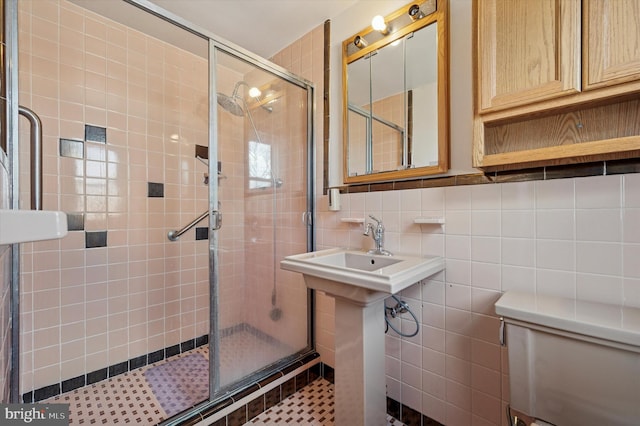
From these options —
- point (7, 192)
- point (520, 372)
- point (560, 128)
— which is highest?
point (560, 128)

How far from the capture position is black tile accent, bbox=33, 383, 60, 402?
150cm

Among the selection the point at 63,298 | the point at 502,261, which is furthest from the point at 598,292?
the point at 63,298

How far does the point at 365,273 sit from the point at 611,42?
3.26 feet

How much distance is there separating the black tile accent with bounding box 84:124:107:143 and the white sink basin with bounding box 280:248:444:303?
148 cm

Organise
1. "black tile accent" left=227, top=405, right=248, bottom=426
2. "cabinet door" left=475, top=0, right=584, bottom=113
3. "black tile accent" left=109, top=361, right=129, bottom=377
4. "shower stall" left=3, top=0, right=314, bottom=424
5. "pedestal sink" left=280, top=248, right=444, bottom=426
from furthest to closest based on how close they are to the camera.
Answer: "black tile accent" left=109, top=361, right=129, bottom=377, "shower stall" left=3, top=0, right=314, bottom=424, "black tile accent" left=227, top=405, right=248, bottom=426, "pedestal sink" left=280, top=248, right=444, bottom=426, "cabinet door" left=475, top=0, right=584, bottom=113

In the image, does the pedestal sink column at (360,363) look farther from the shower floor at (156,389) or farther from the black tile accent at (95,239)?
the black tile accent at (95,239)

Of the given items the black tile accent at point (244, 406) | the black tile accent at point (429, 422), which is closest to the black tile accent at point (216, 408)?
the black tile accent at point (244, 406)

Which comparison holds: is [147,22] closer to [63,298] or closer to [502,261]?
[63,298]

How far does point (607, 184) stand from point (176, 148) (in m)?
2.37

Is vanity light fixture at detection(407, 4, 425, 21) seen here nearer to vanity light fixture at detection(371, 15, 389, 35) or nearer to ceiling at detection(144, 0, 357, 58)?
vanity light fixture at detection(371, 15, 389, 35)

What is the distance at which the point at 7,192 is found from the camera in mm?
818

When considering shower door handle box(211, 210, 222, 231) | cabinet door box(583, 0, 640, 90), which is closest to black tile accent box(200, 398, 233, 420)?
shower door handle box(211, 210, 222, 231)

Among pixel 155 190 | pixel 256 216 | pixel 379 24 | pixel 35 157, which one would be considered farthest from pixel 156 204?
pixel 379 24

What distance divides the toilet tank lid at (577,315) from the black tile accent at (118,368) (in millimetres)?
2213
